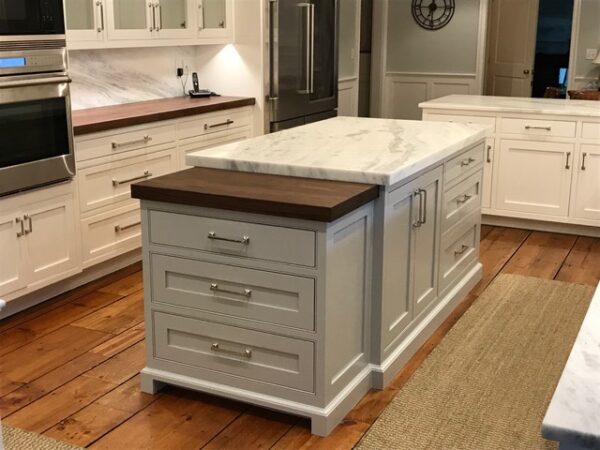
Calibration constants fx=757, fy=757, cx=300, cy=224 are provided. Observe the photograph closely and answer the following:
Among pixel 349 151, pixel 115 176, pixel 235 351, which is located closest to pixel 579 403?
pixel 235 351

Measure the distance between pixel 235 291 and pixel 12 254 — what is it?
1437 millimetres

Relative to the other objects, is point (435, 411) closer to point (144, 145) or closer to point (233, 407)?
point (233, 407)

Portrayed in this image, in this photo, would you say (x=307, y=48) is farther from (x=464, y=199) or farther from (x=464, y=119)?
(x=464, y=199)

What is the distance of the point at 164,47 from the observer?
5.25 metres

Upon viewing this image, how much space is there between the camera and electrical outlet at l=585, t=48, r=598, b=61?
7.65 meters

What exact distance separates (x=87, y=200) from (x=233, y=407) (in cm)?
167

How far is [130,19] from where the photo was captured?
4477 millimetres

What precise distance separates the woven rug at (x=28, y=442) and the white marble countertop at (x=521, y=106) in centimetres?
358

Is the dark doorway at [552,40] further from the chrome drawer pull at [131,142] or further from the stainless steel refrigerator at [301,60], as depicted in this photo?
the chrome drawer pull at [131,142]

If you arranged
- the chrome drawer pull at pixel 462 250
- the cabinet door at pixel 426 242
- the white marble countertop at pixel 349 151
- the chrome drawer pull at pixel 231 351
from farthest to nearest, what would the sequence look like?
the chrome drawer pull at pixel 462 250 < the cabinet door at pixel 426 242 < the white marble countertop at pixel 349 151 < the chrome drawer pull at pixel 231 351

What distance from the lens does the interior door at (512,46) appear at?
857 centimetres

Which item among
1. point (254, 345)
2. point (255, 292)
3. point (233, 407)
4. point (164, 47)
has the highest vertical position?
point (164, 47)

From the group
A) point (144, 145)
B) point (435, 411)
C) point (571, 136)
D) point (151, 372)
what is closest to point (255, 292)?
point (151, 372)

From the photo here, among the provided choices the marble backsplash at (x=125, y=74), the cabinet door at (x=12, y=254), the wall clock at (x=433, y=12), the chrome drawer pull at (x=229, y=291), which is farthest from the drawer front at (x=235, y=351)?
the wall clock at (x=433, y=12)
